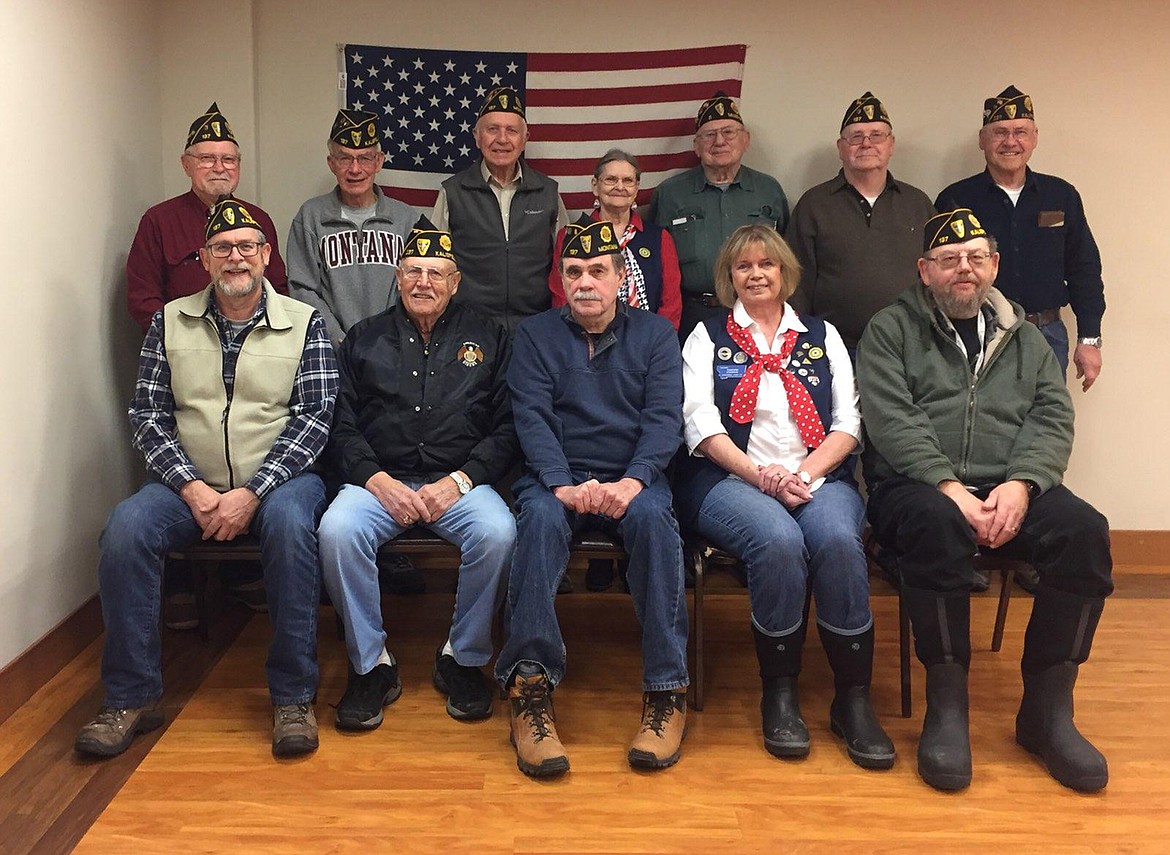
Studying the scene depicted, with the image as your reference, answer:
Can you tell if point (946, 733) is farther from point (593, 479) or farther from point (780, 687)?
point (593, 479)

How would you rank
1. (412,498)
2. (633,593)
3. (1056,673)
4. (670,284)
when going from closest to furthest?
(1056,673)
(633,593)
(412,498)
(670,284)

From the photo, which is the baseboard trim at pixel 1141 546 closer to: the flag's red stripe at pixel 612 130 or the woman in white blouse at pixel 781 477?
the woman in white blouse at pixel 781 477

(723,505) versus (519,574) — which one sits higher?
(723,505)

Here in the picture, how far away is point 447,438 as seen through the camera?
293 centimetres

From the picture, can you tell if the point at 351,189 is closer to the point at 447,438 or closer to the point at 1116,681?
the point at 447,438

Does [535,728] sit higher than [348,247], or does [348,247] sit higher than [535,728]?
[348,247]

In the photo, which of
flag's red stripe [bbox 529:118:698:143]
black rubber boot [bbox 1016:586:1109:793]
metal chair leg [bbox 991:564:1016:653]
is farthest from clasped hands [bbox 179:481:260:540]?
metal chair leg [bbox 991:564:1016:653]

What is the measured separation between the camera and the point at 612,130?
3.98 m

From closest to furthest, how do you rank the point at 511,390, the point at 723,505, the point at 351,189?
the point at 723,505 < the point at 511,390 < the point at 351,189

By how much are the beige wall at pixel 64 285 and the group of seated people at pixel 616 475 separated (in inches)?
15.0

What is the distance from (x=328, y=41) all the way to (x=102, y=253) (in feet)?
4.09

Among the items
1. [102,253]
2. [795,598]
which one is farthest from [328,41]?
[795,598]

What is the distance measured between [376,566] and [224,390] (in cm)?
68

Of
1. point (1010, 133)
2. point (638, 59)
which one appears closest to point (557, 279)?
point (638, 59)
